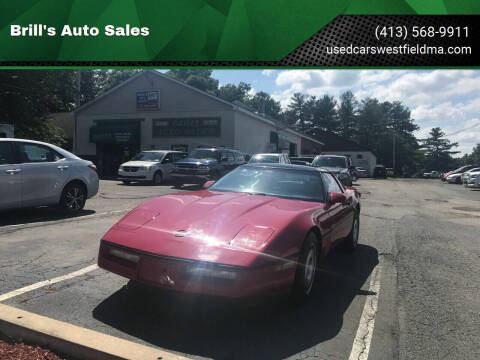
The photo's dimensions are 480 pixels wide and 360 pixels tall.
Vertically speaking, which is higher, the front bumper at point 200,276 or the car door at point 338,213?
the car door at point 338,213

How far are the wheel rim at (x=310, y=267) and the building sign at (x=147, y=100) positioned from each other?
26.5m

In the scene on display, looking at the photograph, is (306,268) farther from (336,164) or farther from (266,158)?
(336,164)

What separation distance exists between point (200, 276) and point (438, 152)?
129259mm

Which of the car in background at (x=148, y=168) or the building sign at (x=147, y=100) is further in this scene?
the building sign at (x=147, y=100)

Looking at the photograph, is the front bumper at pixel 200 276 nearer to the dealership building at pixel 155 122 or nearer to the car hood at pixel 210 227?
the car hood at pixel 210 227

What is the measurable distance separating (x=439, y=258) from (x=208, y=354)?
14.5 feet

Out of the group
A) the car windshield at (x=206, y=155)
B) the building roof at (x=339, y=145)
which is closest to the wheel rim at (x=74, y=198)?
the car windshield at (x=206, y=155)

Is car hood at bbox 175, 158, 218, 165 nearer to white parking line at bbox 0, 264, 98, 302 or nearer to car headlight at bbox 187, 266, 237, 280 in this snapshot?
white parking line at bbox 0, 264, 98, 302

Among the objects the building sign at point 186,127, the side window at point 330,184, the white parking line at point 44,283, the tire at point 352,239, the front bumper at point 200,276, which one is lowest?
the white parking line at point 44,283

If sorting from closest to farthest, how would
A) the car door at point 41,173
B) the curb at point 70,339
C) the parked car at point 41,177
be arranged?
the curb at point 70,339
the parked car at point 41,177
the car door at point 41,173

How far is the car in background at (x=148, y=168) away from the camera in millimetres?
17094

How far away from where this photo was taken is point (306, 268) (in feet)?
11.3

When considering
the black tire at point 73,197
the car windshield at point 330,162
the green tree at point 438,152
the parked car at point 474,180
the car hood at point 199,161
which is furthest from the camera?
the green tree at point 438,152

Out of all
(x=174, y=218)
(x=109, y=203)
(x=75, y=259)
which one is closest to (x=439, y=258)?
(x=174, y=218)
